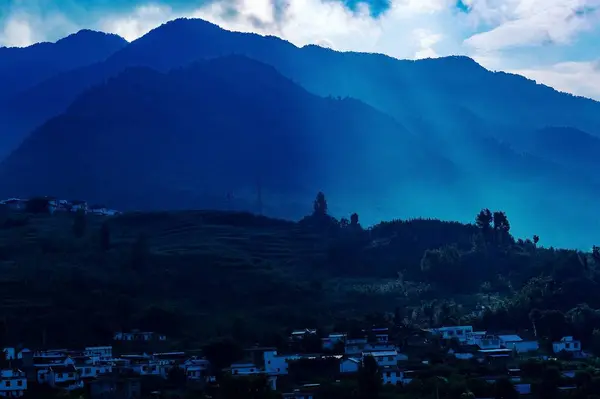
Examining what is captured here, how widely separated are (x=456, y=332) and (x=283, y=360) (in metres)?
17.8

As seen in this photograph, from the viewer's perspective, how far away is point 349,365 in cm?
7056

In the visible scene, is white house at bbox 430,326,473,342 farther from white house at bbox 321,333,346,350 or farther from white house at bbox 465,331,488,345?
white house at bbox 321,333,346,350

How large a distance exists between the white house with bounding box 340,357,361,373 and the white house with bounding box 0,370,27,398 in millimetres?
20564

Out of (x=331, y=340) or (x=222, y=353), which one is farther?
(x=331, y=340)

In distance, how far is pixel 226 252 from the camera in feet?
377

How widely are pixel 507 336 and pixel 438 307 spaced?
16.2 metres

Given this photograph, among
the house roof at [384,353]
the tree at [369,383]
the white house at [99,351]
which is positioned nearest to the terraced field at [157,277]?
the white house at [99,351]

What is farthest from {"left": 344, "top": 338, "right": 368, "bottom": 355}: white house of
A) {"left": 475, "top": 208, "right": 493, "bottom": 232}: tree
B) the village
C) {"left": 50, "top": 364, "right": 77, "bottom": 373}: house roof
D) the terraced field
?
{"left": 475, "top": 208, "right": 493, "bottom": 232}: tree

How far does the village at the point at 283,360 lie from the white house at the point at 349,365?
0.22 ft

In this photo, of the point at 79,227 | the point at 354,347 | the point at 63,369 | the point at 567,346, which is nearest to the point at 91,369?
the point at 63,369

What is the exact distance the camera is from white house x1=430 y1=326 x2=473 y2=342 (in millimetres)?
81812

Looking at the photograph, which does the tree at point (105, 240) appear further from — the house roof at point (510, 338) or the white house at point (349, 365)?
the house roof at point (510, 338)

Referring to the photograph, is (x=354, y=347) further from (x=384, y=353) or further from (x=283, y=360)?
(x=283, y=360)

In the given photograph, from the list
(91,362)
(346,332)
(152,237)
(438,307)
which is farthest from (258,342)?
(152,237)
